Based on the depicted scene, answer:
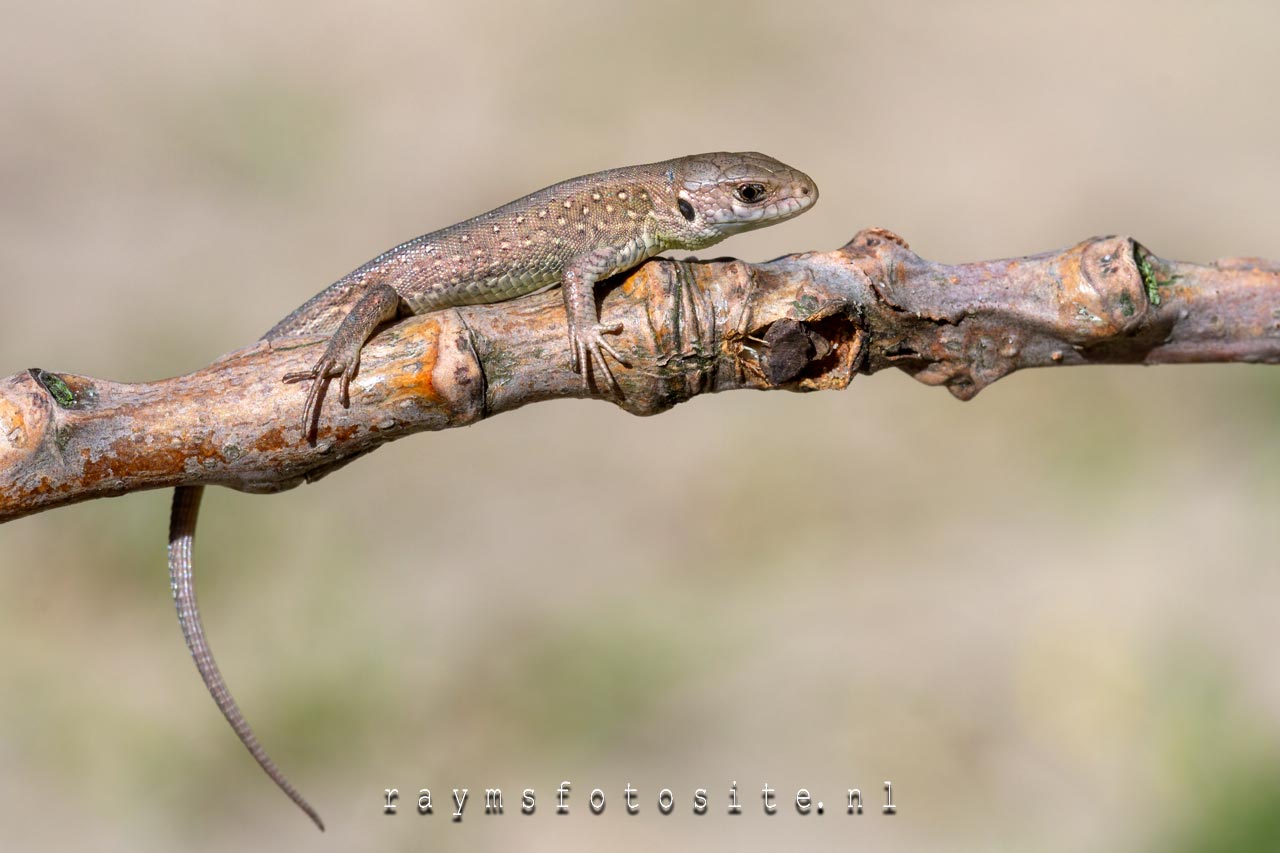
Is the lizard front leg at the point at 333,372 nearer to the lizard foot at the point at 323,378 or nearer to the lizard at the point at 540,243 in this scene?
the lizard foot at the point at 323,378

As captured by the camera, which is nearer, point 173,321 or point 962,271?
point 962,271

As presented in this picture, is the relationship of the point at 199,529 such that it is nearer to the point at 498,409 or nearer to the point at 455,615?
the point at 455,615

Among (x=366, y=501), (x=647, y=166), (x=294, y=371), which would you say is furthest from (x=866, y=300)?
(x=366, y=501)

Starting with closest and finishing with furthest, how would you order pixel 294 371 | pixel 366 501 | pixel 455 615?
1. pixel 294 371
2. pixel 455 615
3. pixel 366 501

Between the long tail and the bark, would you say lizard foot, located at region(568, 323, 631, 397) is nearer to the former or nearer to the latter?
the bark

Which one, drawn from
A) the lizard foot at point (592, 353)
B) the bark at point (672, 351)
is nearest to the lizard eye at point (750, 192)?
the bark at point (672, 351)
